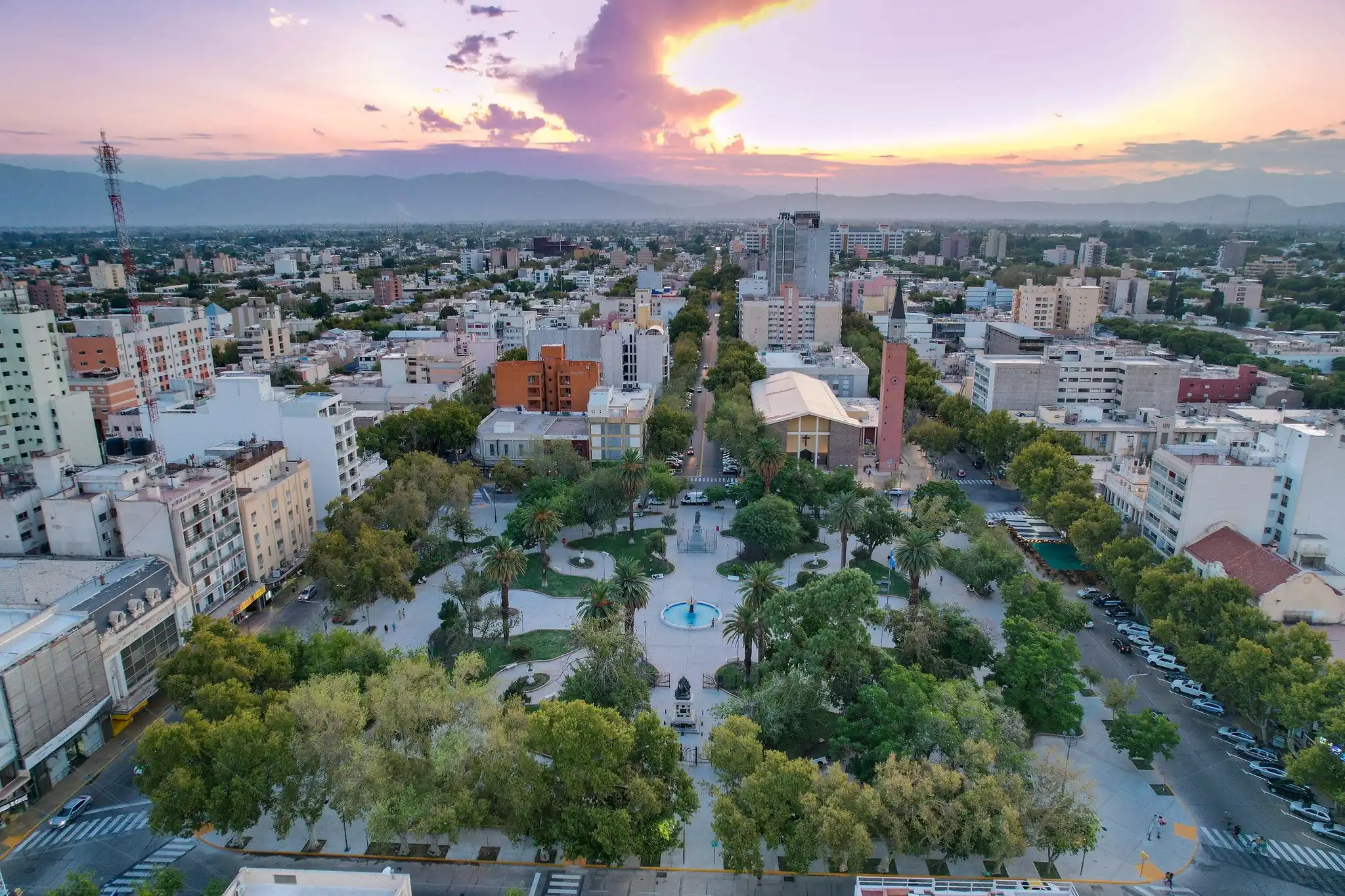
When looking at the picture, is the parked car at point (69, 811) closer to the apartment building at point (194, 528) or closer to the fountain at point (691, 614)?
the apartment building at point (194, 528)

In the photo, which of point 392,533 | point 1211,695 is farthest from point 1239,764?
point 392,533

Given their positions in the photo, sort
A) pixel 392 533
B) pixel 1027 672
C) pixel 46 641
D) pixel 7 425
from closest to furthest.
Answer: pixel 46 641
pixel 1027 672
pixel 392 533
pixel 7 425

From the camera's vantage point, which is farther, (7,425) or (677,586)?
(7,425)

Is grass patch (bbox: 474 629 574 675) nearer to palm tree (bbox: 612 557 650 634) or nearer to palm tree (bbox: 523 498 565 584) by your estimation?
palm tree (bbox: 612 557 650 634)

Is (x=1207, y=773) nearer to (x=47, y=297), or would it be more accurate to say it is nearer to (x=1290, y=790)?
(x=1290, y=790)

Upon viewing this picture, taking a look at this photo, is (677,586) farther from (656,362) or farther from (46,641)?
(656,362)

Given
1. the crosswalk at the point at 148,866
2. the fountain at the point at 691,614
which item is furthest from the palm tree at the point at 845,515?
the crosswalk at the point at 148,866
